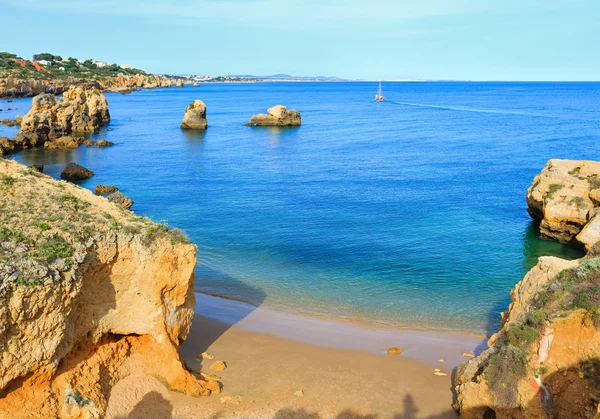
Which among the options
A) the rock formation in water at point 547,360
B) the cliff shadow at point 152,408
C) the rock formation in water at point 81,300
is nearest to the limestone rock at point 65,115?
the rock formation in water at point 81,300

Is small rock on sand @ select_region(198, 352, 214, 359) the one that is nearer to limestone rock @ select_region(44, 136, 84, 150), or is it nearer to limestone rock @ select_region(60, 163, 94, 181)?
limestone rock @ select_region(60, 163, 94, 181)

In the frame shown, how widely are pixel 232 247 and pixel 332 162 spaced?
30775mm

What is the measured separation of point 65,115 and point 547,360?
81539 millimetres

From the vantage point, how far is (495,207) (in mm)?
41750

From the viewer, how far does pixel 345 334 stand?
21.9 meters

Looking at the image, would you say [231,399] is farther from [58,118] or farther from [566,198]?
[58,118]

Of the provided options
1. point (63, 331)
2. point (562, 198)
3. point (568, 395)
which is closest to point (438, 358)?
point (568, 395)

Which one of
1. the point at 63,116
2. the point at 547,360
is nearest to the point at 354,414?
the point at 547,360

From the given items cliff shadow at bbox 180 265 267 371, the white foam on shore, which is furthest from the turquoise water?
the white foam on shore

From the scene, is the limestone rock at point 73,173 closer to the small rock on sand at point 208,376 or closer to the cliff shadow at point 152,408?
the small rock on sand at point 208,376

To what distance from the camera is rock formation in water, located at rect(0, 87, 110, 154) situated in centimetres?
6975

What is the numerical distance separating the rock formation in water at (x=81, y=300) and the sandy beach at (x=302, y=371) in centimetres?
89

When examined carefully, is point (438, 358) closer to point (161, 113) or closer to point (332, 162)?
point (332, 162)

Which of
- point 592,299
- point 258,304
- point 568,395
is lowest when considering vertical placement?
point 258,304
